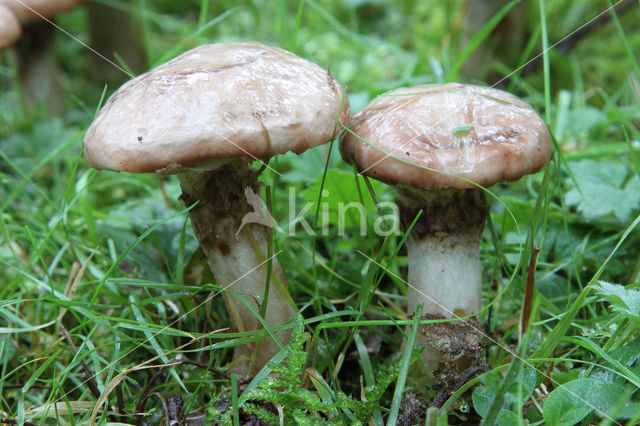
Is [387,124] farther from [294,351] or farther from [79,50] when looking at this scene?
[79,50]

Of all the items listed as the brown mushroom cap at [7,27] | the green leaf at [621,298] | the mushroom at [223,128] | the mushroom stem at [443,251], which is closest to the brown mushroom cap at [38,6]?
the brown mushroom cap at [7,27]

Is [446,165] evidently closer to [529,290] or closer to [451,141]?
[451,141]

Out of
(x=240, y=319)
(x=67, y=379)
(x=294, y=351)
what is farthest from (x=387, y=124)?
(x=67, y=379)

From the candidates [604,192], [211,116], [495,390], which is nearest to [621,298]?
[495,390]

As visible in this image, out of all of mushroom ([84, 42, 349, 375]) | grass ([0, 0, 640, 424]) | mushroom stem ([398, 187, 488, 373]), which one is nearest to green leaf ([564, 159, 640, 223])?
grass ([0, 0, 640, 424])

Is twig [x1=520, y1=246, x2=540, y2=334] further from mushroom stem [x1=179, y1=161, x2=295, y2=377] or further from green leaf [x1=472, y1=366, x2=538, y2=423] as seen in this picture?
mushroom stem [x1=179, y1=161, x2=295, y2=377]
